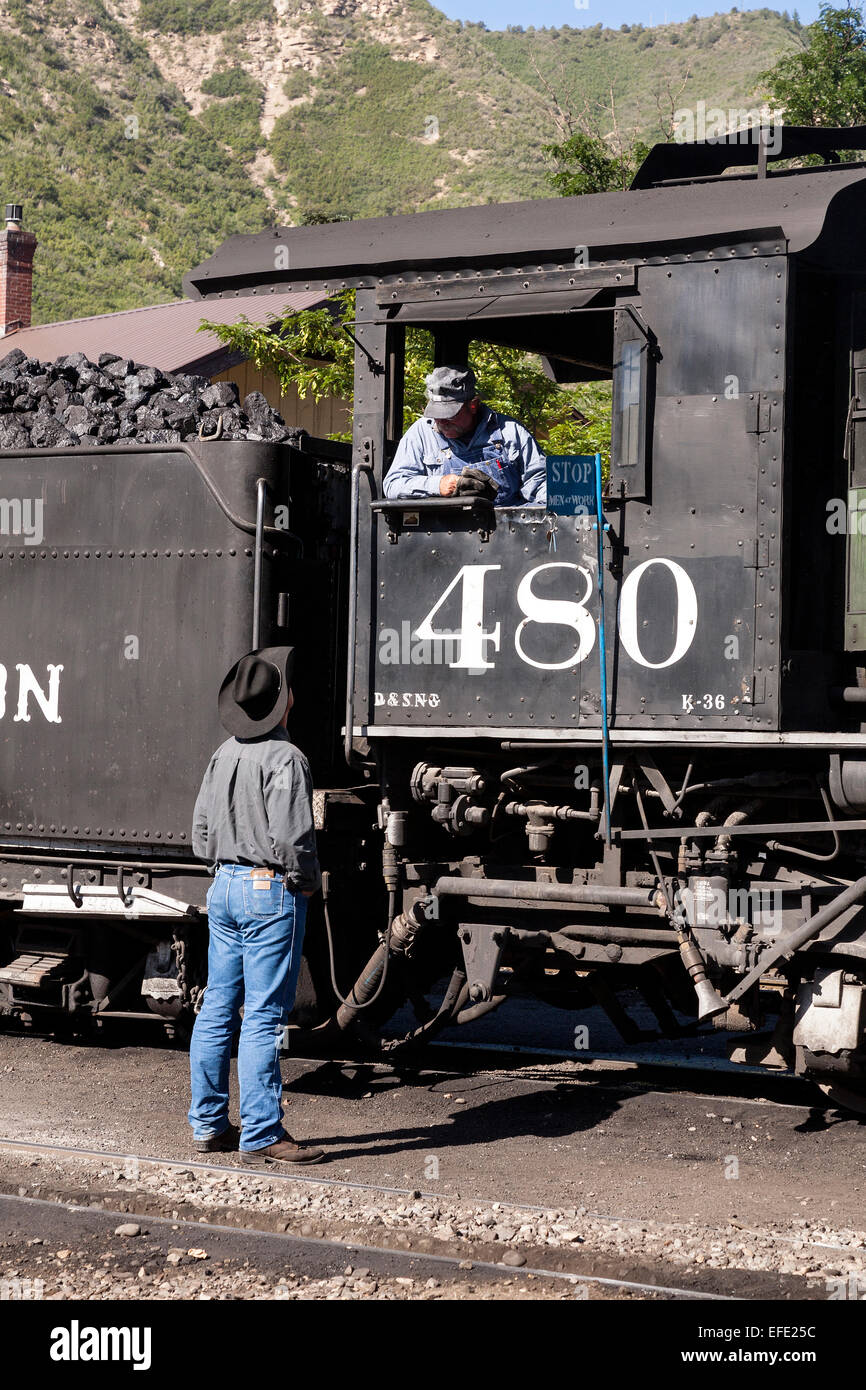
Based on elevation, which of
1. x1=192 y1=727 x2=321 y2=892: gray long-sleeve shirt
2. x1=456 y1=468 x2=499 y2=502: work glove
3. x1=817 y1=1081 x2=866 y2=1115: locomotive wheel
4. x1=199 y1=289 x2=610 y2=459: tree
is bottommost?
x1=817 y1=1081 x2=866 y2=1115: locomotive wheel

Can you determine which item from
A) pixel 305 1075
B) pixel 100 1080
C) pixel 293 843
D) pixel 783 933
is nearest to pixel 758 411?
pixel 783 933

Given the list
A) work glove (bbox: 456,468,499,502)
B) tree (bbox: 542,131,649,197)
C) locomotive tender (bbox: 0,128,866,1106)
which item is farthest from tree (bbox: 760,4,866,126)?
work glove (bbox: 456,468,499,502)

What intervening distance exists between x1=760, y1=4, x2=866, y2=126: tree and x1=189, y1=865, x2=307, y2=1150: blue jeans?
2052 cm

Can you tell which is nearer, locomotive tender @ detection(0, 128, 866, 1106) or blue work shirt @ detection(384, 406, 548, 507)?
locomotive tender @ detection(0, 128, 866, 1106)

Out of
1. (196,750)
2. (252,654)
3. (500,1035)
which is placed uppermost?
(252,654)

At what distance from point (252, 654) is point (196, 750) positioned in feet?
3.03

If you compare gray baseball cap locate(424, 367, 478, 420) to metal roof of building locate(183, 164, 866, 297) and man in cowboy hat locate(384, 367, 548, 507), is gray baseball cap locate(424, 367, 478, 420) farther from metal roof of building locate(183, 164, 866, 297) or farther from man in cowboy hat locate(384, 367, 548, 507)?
metal roof of building locate(183, 164, 866, 297)

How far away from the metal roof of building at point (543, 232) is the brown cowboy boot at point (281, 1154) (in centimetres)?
362

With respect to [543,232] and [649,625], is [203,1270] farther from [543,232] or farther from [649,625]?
[543,232]

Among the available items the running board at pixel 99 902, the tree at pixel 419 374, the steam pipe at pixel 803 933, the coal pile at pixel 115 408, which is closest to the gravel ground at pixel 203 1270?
the steam pipe at pixel 803 933

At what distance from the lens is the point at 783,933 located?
6094 mm

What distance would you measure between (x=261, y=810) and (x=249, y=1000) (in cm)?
75

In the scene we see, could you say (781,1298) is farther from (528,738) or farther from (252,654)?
(252,654)

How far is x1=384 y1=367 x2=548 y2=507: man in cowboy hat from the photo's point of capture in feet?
22.2
